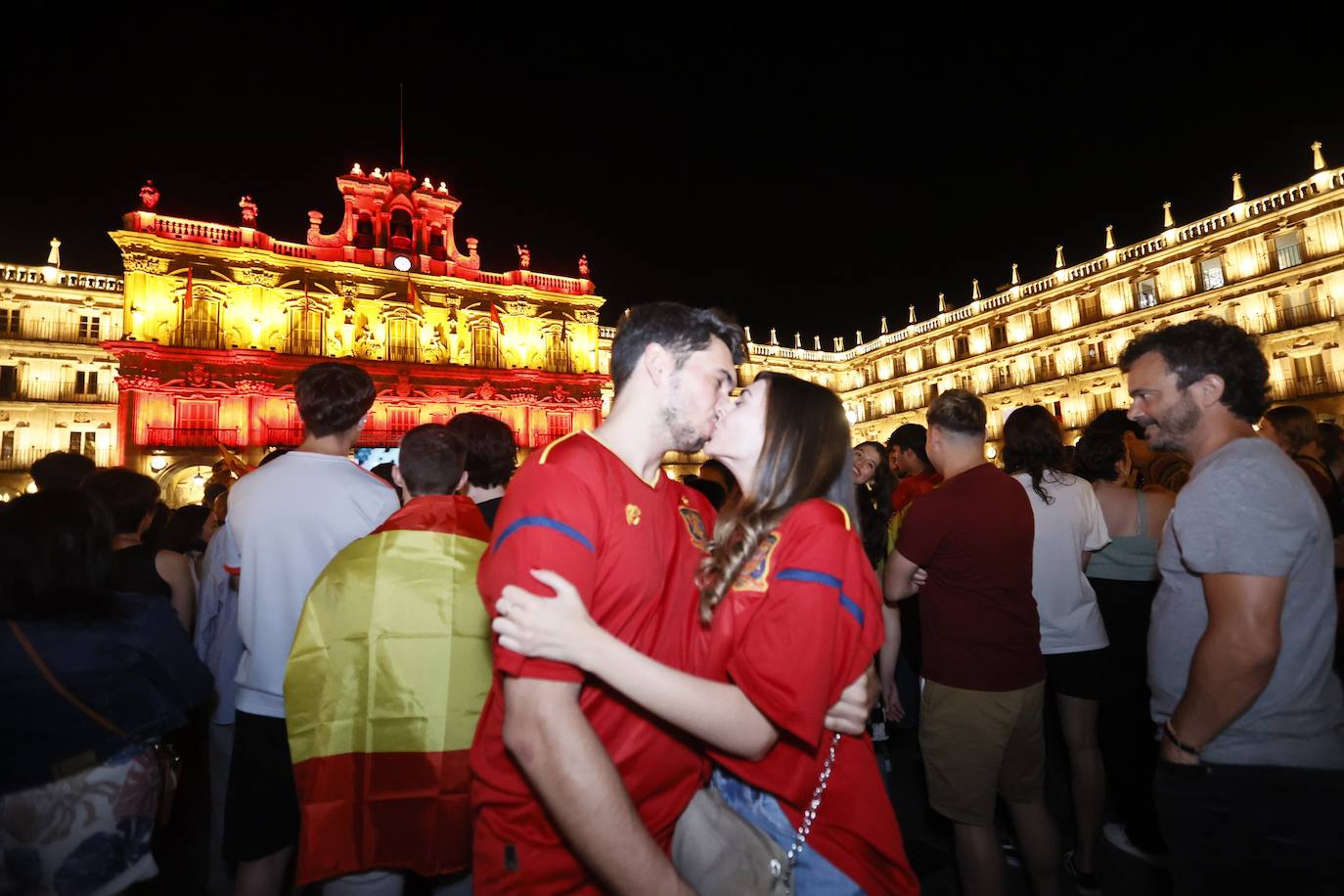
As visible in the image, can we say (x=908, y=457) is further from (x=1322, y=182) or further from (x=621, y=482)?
(x=1322, y=182)

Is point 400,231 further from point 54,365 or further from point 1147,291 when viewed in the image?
point 1147,291

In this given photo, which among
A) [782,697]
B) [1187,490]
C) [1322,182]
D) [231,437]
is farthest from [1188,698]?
[1322,182]

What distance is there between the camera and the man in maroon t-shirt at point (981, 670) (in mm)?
3150

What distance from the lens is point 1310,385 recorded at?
77.8 ft

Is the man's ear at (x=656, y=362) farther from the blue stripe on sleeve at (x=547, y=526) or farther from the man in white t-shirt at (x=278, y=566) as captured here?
the man in white t-shirt at (x=278, y=566)

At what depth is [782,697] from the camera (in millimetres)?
1592

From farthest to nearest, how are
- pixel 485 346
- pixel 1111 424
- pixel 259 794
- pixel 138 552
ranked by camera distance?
pixel 485 346 < pixel 1111 424 < pixel 138 552 < pixel 259 794

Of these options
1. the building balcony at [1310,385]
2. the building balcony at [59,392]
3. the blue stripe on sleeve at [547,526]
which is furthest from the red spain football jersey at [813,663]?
the building balcony at [59,392]

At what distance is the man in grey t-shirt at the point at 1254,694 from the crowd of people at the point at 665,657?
1 cm

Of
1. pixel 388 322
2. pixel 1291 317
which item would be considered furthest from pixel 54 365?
pixel 1291 317

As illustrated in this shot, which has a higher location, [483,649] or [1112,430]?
[1112,430]

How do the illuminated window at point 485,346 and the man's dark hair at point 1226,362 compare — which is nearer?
the man's dark hair at point 1226,362

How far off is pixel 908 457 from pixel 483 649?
15.7 ft

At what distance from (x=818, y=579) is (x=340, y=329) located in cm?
2883
